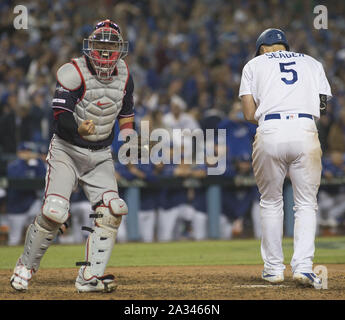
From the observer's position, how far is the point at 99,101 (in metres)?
5.75

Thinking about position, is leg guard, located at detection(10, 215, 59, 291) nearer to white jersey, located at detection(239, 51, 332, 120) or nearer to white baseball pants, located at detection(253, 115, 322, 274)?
white baseball pants, located at detection(253, 115, 322, 274)

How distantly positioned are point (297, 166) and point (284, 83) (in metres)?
0.68

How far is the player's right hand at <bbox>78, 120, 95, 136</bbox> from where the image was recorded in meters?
5.44

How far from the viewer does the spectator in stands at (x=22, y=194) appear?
37.7 feet

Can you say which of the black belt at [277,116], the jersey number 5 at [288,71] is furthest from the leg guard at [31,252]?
the jersey number 5 at [288,71]

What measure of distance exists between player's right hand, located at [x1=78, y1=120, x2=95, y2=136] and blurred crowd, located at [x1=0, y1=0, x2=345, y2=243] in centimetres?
602

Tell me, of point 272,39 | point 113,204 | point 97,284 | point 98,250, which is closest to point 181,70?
point 272,39

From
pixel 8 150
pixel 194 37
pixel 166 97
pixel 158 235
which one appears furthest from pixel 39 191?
pixel 194 37

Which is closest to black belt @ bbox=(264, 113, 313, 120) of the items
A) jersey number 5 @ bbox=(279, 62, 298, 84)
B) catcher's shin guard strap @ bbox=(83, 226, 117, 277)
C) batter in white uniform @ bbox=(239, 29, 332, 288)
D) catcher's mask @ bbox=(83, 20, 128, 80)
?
batter in white uniform @ bbox=(239, 29, 332, 288)

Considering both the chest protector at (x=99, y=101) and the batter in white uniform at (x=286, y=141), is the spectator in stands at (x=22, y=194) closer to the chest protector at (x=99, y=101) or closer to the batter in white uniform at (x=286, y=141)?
the chest protector at (x=99, y=101)

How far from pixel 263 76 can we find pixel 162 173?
6.58 m

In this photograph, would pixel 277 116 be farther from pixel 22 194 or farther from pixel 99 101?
pixel 22 194

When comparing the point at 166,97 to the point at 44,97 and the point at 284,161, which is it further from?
the point at 284,161

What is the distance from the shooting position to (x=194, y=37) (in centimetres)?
1609
